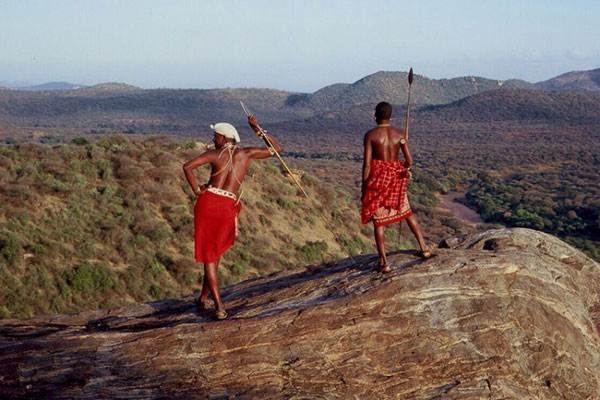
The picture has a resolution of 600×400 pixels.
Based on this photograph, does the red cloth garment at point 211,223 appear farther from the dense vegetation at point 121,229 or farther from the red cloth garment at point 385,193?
the dense vegetation at point 121,229

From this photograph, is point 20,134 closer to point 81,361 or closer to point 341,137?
point 341,137

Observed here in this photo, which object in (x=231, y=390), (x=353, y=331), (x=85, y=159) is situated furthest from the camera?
(x=85, y=159)

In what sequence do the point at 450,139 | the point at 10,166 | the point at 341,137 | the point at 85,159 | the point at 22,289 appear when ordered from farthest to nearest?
the point at 341,137, the point at 450,139, the point at 85,159, the point at 10,166, the point at 22,289

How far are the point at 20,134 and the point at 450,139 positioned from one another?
59.7 metres

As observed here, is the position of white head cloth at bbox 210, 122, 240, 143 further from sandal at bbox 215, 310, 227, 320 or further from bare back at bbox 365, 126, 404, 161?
sandal at bbox 215, 310, 227, 320

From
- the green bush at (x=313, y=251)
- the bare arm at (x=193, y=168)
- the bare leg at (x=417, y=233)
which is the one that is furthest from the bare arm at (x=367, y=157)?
the green bush at (x=313, y=251)

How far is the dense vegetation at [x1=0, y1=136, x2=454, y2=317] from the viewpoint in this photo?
41.8 feet

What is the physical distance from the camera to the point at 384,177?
6348mm

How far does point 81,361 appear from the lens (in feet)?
17.6

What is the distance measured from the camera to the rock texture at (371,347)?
4.95m

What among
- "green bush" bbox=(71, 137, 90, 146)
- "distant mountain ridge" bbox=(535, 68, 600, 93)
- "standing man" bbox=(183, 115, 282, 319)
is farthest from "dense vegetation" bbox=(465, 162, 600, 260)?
"distant mountain ridge" bbox=(535, 68, 600, 93)

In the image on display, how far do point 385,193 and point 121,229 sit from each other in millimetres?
11104

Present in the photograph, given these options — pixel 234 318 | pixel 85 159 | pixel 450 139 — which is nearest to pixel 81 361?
pixel 234 318

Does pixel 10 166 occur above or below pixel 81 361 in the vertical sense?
above
